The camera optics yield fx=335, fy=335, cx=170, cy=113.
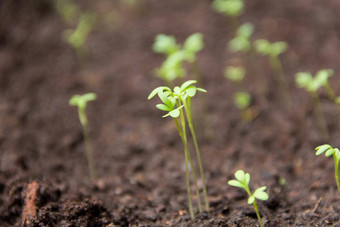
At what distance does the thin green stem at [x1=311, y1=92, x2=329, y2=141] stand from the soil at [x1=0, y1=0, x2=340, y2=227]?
0.16 ft

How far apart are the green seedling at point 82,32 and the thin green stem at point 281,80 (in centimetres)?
180

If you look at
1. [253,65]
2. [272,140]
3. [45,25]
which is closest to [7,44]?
[45,25]

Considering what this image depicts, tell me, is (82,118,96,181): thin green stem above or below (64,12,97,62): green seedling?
below

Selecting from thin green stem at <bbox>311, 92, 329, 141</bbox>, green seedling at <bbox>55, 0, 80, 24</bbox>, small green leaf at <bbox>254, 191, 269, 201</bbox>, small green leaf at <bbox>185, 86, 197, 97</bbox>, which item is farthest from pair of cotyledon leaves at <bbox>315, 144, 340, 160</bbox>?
green seedling at <bbox>55, 0, 80, 24</bbox>

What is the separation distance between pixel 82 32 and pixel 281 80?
203 cm

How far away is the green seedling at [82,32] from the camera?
3295 mm

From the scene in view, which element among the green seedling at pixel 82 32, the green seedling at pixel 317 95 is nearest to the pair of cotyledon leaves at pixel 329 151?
the green seedling at pixel 317 95

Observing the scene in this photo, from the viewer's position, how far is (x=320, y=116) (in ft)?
8.51

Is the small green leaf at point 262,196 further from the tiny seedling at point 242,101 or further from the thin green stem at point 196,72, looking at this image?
the thin green stem at point 196,72

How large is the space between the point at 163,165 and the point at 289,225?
1.04 metres

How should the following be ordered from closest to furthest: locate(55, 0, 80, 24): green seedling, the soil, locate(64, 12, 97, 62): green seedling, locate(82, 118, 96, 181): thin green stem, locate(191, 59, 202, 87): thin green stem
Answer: the soil
locate(82, 118, 96, 181): thin green stem
locate(191, 59, 202, 87): thin green stem
locate(64, 12, 97, 62): green seedling
locate(55, 0, 80, 24): green seedling

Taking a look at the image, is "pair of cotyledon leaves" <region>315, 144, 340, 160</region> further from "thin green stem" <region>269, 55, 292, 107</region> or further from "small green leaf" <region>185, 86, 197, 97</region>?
"thin green stem" <region>269, 55, 292, 107</region>

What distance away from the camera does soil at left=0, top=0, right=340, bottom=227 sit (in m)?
1.83

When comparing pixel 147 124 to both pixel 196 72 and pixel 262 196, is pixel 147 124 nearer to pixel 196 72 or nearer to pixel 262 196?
pixel 196 72
